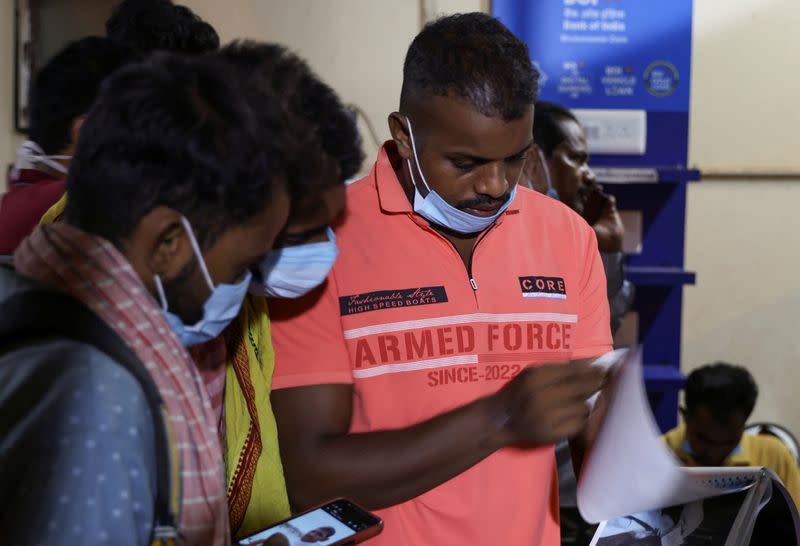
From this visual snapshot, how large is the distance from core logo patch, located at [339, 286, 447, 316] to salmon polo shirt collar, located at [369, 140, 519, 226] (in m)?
0.12

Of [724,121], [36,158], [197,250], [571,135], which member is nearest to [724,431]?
[571,135]

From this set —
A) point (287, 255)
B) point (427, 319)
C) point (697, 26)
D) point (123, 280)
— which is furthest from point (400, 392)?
point (697, 26)

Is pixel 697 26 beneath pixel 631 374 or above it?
above

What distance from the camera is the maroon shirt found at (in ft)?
4.92

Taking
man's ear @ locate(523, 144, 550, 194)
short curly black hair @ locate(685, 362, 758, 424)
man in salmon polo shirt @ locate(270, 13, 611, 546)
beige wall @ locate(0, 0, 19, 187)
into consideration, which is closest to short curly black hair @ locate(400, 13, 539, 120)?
man in salmon polo shirt @ locate(270, 13, 611, 546)

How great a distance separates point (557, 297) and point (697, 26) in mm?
3080

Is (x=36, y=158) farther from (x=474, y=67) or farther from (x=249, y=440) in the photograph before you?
(x=474, y=67)

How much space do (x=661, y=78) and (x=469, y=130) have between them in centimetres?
281

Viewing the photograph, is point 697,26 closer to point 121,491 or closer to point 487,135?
point 487,135

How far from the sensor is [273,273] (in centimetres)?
116

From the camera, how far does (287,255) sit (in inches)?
46.0

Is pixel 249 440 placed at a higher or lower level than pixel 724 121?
lower

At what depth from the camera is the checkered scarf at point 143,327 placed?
79 centimetres

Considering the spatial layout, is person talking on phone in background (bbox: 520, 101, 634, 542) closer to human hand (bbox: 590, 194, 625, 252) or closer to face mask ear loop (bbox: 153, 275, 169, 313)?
human hand (bbox: 590, 194, 625, 252)
